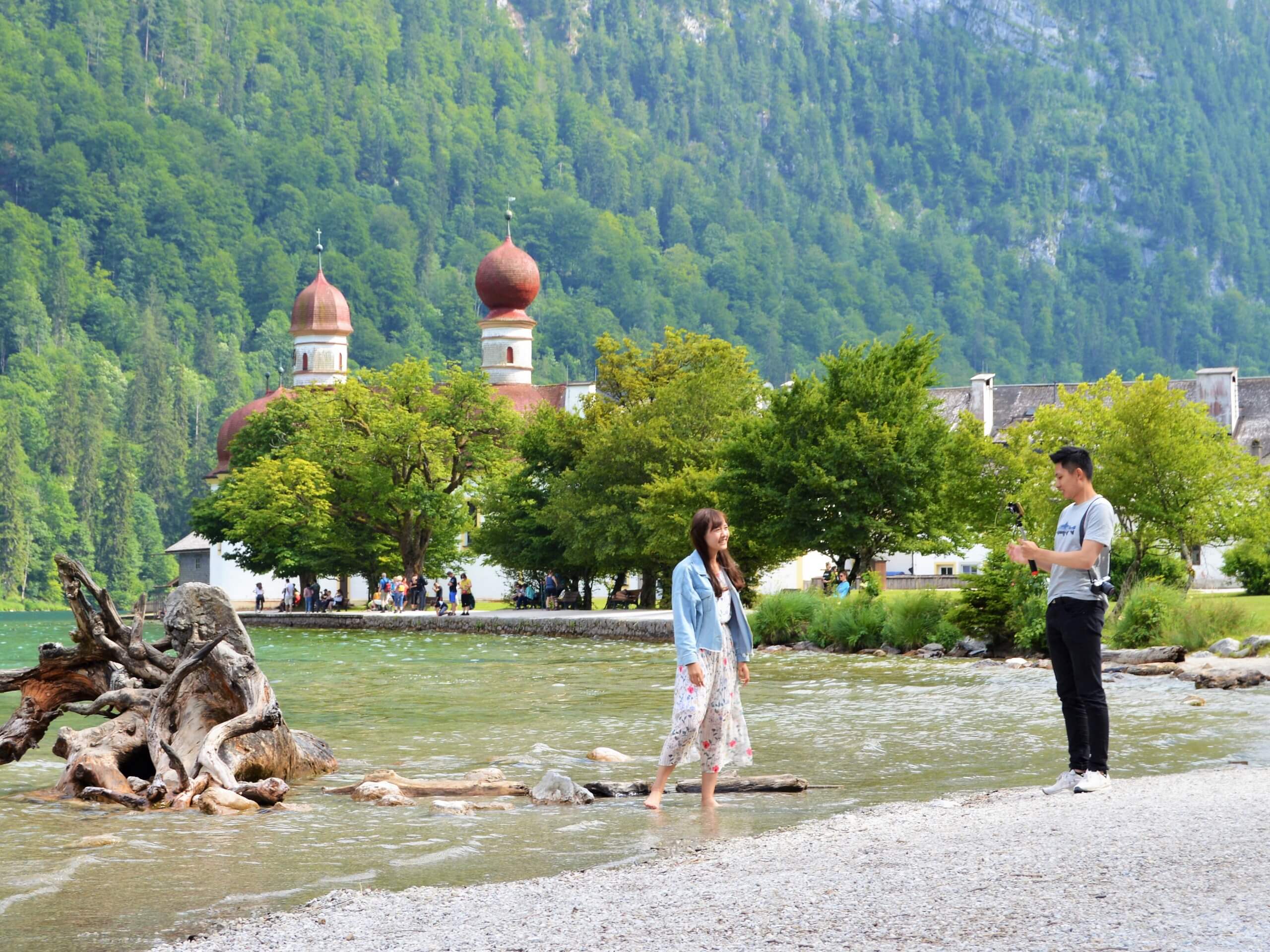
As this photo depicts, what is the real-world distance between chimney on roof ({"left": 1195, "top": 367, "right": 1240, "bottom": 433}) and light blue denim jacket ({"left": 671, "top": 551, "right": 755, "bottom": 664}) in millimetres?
62261

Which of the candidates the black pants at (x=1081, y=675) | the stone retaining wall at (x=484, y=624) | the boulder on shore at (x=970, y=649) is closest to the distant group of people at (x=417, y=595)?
the stone retaining wall at (x=484, y=624)

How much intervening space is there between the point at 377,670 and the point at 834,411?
49.2 feet

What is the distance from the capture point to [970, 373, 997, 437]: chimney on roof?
236 feet

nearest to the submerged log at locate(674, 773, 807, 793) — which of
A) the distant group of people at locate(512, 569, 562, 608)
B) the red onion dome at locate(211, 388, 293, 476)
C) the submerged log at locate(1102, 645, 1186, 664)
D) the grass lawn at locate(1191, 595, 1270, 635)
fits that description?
the submerged log at locate(1102, 645, 1186, 664)

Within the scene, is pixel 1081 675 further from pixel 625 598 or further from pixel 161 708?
pixel 625 598

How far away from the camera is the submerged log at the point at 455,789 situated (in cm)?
1266

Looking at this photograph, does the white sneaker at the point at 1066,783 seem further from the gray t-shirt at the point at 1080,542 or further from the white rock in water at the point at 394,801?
the white rock in water at the point at 394,801

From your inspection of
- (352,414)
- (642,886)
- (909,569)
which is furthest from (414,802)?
(909,569)

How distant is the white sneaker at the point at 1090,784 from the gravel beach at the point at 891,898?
2.76 feet

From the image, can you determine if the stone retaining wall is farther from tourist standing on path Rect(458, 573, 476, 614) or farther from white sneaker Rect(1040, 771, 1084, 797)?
white sneaker Rect(1040, 771, 1084, 797)

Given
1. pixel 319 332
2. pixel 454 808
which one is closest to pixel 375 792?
pixel 454 808

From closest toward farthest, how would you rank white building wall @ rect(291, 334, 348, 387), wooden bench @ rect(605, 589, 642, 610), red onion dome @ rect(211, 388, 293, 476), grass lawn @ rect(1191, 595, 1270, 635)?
grass lawn @ rect(1191, 595, 1270, 635), wooden bench @ rect(605, 589, 642, 610), red onion dome @ rect(211, 388, 293, 476), white building wall @ rect(291, 334, 348, 387)

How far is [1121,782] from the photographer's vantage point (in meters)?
11.1

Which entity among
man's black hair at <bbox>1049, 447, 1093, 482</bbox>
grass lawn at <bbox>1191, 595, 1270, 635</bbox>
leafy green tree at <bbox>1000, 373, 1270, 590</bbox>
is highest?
leafy green tree at <bbox>1000, 373, 1270, 590</bbox>
